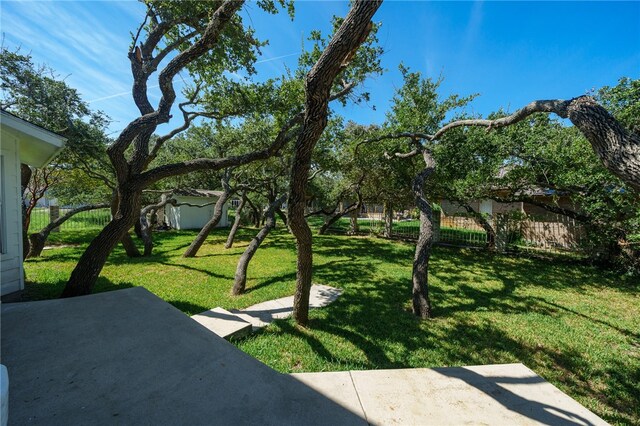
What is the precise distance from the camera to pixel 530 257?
387 inches

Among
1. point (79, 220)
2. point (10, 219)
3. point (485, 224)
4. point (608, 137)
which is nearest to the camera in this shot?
point (608, 137)

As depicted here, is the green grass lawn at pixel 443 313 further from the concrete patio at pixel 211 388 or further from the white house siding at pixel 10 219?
the concrete patio at pixel 211 388

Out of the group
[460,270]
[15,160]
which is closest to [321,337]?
[15,160]

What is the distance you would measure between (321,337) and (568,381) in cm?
308

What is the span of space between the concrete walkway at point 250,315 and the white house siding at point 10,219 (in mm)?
3075

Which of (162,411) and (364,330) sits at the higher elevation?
(162,411)

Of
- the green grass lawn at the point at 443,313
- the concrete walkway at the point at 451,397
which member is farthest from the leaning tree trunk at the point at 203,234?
the concrete walkway at the point at 451,397

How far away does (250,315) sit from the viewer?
182 inches

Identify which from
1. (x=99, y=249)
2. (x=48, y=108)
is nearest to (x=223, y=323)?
(x=99, y=249)

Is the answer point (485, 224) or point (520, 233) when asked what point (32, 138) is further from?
point (520, 233)

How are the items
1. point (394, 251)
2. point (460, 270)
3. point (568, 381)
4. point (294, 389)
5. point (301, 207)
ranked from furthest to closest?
point (394, 251)
point (460, 270)
point (301, 207)
point (568, 381)
point (294, 389)

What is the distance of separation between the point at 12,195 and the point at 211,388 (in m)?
5.02

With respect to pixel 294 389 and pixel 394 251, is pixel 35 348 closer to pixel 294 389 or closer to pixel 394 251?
pixel 294 389

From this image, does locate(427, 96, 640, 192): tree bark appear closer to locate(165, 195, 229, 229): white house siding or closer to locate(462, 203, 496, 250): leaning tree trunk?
locate(462, 203, 496, 250): leaning tree trunk
